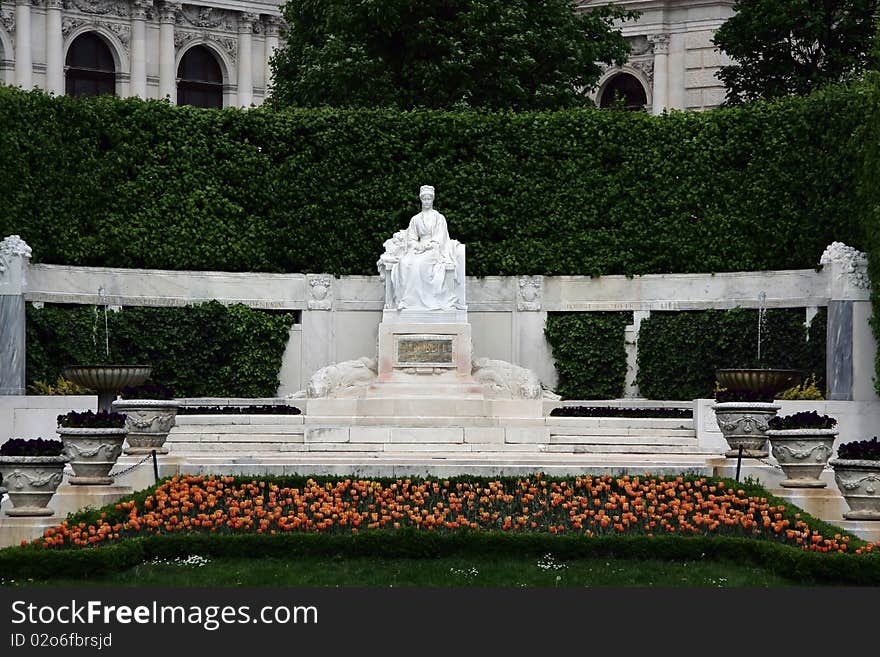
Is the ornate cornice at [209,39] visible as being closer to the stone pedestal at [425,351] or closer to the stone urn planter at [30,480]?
the stone pedestal at [425,351]

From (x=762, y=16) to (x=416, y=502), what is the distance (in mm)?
25076

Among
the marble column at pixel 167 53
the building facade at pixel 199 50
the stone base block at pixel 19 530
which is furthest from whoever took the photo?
the marble column at pixel 167 53

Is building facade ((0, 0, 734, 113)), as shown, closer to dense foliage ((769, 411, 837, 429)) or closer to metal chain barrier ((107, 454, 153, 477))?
metal chain barrier ((107, 454, 153, 477))

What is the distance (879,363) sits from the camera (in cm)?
2772

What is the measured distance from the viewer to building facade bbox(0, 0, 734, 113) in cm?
4803

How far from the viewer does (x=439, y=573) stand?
15367mm

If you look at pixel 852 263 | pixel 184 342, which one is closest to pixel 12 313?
pixel 184 342

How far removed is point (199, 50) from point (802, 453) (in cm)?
3657

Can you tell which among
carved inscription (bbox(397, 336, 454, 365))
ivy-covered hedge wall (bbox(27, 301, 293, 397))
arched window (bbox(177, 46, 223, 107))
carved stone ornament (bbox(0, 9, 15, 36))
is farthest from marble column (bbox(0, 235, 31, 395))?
arched window (bbox(177, 46, 223, 107))

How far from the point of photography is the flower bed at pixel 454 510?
667 inches

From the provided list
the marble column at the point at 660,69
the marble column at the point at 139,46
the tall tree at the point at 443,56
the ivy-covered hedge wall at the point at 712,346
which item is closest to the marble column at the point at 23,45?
the marble column at the point at 139,46

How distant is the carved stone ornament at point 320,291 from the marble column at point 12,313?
19.7ft

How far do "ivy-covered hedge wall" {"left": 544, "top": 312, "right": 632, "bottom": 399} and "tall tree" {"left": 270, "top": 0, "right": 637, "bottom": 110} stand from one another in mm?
6278

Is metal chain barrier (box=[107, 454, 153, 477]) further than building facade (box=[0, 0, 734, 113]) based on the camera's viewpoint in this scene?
No
